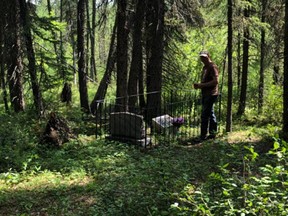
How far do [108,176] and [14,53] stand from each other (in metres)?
5.73

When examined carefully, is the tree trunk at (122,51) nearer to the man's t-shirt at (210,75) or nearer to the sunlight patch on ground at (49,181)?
the man's t-shirt at (210,75)

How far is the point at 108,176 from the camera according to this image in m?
5.77

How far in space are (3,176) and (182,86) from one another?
9.45 metres

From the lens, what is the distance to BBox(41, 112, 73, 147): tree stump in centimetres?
791

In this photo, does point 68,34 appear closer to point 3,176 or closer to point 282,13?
point 282,13

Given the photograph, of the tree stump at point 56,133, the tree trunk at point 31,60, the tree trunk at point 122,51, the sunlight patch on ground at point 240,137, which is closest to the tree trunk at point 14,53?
the tree trunk at point 31,60

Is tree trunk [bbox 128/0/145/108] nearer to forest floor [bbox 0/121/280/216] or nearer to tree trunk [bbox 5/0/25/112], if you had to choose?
forest floor [bbox 0/121/280/216]

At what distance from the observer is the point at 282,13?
32.3ft

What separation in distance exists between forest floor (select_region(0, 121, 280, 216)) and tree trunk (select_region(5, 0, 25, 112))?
3.27 meters

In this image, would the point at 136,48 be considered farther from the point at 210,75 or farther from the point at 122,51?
the point at 210,75

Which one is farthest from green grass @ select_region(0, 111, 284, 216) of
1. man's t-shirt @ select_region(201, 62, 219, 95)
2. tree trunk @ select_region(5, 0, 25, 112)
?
tree trunk @ select_region(5, 0, 25, 112)

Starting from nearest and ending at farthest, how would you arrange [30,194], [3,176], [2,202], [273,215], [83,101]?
[273,215], [2,202], [30,194], [3,176], [83,101]

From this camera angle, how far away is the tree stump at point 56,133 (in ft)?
26.0

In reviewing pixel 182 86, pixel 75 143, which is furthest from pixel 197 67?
pixel 75 143
